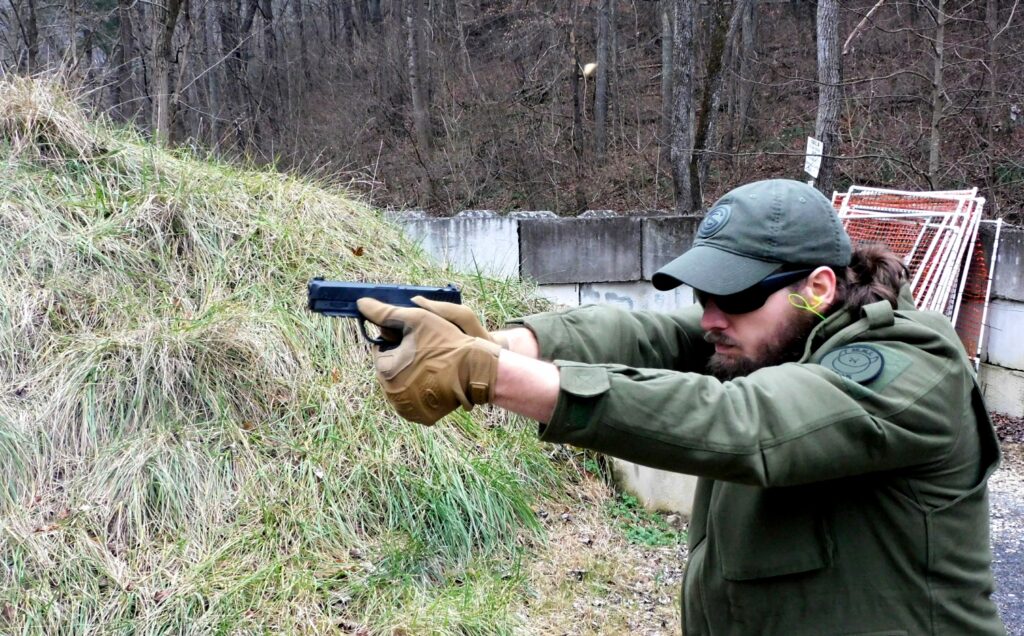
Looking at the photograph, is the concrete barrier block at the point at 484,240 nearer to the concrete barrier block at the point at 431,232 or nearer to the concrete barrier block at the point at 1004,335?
the concrete barrier block at the point at 431,232

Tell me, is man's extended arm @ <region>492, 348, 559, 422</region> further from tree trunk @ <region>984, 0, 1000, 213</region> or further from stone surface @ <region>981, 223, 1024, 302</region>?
tree trunk @ <region>984, 0, 1000, 213</region>

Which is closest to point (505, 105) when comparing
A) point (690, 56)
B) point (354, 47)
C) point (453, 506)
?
point (354, 47)

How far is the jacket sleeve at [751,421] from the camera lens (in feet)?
4.80

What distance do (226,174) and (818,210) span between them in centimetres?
504

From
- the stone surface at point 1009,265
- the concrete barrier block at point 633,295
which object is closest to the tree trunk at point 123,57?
the concrete barrier block at point 633,295

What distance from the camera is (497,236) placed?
7188mm

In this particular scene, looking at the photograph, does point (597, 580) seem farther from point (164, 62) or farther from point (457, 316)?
point (164, 62)

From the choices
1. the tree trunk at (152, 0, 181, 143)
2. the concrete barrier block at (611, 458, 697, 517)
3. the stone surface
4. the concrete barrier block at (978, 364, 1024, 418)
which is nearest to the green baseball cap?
the concrete barrier block at (611, 458, 697, 517)

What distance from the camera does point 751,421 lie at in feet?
4.84

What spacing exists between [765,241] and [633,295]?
5726 mm

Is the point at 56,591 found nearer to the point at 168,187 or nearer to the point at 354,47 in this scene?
the point at 168,187

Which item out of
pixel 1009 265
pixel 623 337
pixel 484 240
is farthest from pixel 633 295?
pixel 623 337

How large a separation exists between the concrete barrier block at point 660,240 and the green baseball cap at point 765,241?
5.59 meters

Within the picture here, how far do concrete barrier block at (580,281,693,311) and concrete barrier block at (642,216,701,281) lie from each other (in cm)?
14
